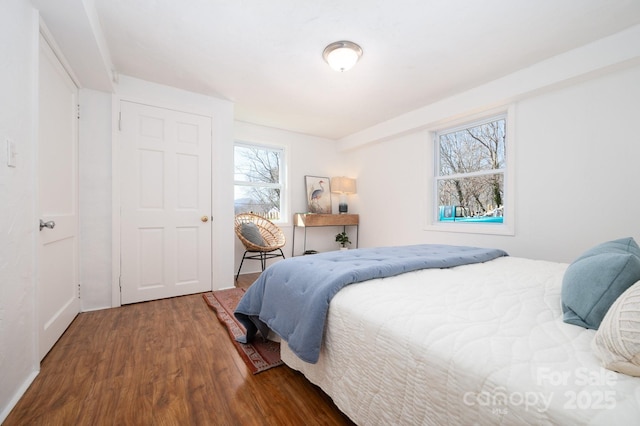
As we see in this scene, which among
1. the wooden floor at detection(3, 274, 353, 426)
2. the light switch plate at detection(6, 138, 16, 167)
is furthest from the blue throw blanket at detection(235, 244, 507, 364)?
the light switch plate at detection(6, 138, 16, 167)

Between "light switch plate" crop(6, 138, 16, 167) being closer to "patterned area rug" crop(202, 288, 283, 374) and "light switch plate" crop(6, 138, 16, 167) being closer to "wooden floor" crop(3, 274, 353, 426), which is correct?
"wooden floor" crop(3, 274, 353, 426)

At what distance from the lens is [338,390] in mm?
1195

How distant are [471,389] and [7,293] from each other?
76.9 inches

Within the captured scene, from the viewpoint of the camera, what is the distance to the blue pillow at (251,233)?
3.64 meters

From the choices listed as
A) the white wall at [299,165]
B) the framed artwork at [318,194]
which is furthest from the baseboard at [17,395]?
the framed artwork at [318,194]

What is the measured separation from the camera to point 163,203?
2971 mm

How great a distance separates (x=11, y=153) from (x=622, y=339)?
7.91 ft

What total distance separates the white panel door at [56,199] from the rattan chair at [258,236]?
65.5 inches

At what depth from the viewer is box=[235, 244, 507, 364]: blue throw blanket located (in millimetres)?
1232

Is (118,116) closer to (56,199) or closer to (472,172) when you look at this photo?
(56,199)

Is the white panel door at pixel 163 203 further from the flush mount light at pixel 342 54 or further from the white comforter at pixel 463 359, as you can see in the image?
the white comforter at pixel 463 359

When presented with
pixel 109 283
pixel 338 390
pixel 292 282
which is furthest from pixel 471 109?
pixel 109 283

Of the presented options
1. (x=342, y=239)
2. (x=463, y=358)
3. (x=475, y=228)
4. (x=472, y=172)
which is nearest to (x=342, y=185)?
(x=342, y=239)

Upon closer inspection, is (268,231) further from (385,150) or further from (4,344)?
(4,344)
